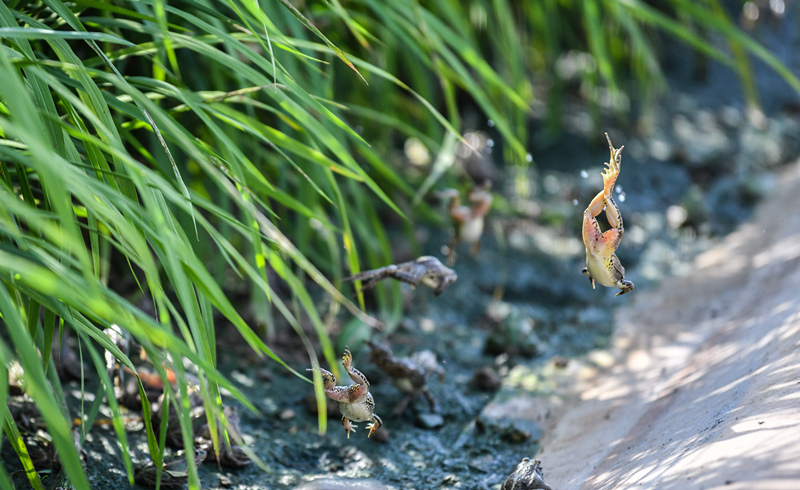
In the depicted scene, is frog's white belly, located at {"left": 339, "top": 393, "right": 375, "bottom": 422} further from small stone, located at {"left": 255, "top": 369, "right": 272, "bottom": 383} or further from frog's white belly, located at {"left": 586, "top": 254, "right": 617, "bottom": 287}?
small stone, located at {"left": 255, "top": 369, "right": 272, "bottom": 383}

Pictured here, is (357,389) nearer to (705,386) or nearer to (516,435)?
(516,435)

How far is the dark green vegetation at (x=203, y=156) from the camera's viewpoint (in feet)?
2.05

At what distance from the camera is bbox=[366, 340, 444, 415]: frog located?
1.18 meters

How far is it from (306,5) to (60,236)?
0.96m

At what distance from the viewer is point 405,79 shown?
2090 millimetres

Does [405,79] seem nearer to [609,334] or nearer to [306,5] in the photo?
[306,5]

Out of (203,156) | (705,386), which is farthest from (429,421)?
(203,156)

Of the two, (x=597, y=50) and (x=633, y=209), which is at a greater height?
(x=597, y=50)

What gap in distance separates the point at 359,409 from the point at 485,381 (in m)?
0.46

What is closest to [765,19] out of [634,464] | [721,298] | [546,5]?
[546,5]

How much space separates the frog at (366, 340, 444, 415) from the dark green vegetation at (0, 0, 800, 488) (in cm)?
11

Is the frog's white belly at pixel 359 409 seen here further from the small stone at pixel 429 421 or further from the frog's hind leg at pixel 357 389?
the small stone at pixel 429 421

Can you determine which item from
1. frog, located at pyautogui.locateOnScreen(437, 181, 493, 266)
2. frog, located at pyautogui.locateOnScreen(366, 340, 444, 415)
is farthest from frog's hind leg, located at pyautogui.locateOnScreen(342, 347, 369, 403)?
frog, located at pyautogui.locateOnScreen(437, 181, 493, 266)

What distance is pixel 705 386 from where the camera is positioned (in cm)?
102
